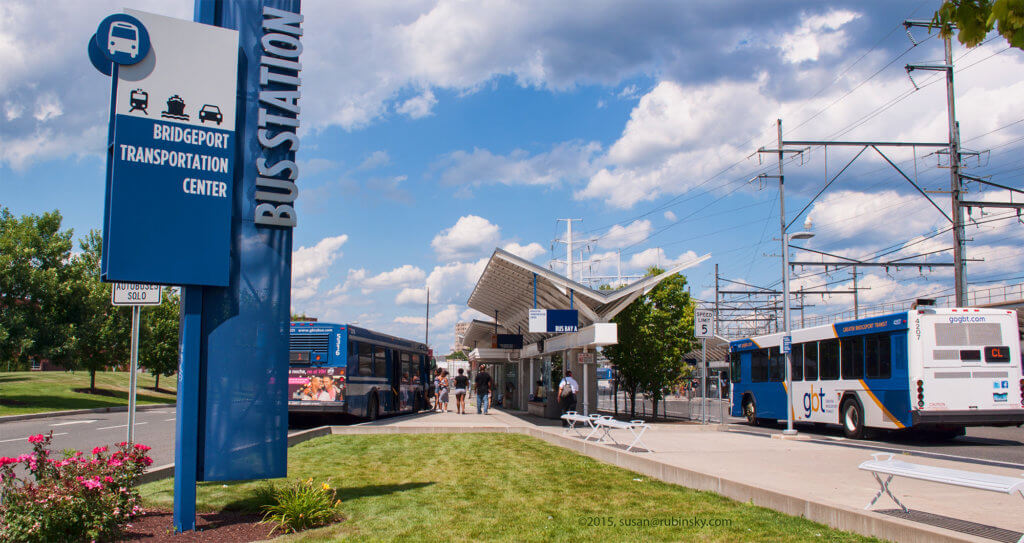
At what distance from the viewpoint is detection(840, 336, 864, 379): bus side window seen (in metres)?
18.5

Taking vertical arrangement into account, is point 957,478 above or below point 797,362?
below

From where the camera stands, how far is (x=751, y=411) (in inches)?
1030

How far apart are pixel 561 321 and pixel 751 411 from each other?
335 inches

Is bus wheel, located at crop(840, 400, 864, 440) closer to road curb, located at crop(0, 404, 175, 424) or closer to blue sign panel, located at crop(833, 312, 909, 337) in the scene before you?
blue sign panel, located at crop(833, 312, 909, 337)

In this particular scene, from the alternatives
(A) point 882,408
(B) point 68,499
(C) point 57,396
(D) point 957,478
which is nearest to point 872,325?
(A) point 882,408

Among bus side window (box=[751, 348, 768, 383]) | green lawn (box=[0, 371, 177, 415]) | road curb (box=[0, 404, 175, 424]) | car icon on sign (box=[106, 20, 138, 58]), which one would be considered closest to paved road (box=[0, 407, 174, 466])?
road curb (box=[0, 404, 175, 424])

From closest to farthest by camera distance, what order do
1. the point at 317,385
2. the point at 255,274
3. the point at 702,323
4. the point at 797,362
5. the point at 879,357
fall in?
the point at 255,274
the point at 879,357
the point at 317,385
the point at 702,323
the point at 797,362

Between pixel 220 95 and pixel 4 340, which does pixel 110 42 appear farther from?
pixel 4 340

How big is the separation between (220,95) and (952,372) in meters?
16.0

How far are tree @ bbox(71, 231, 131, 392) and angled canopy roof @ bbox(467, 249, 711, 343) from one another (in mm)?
17527

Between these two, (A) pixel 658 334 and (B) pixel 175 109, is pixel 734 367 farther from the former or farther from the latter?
(B) pixel 175 109

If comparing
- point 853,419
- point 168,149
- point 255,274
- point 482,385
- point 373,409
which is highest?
point 168,149

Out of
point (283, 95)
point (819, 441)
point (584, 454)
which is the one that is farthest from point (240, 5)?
point (819, 441)

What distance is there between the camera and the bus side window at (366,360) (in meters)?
22.2
